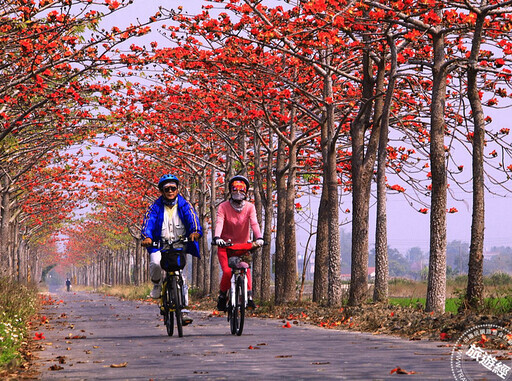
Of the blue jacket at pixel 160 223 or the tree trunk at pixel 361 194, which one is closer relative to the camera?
the blue jacket at pixel 160 223

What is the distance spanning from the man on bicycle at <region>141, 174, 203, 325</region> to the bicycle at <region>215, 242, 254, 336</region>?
0.53 metres

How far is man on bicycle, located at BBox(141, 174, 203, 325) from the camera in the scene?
A: 11.4 meters

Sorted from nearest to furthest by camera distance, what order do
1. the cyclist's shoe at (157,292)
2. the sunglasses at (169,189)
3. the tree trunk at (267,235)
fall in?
the sunglasses at (169,189) → the cyclist's shoe at (157,292) → the tree trunk at (267,235)

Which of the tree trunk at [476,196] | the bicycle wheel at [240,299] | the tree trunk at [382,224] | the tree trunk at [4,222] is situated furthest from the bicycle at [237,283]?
the tree trunk at [4,222]

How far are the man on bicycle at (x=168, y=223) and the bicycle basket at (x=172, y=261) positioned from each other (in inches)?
3.0

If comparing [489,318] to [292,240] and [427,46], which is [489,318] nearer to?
[427,46]

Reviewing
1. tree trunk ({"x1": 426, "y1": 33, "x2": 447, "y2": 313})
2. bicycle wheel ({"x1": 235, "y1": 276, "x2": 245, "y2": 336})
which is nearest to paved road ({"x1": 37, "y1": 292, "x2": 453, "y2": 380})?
bicycle wheel ({"x1": 235, "y1": 276, "x2": 245, "y2": 336})

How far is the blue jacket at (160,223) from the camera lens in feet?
37.5

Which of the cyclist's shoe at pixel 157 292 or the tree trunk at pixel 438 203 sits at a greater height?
the tree trunk at pixel 438 203

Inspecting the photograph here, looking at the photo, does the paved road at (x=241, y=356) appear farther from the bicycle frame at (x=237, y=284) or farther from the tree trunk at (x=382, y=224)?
the tree trunk at (x=382, y=224)

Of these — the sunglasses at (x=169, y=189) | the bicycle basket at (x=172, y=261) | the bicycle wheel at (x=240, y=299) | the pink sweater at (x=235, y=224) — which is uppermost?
the sunglasses at (x=169, y=189)

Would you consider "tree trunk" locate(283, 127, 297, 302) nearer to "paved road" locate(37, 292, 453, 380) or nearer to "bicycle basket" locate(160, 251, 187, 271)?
"paved road" locate(37, 292, 453, 380)

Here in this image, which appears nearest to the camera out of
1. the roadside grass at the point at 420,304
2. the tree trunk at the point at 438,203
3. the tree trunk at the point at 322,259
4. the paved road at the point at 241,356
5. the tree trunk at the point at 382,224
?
the paved road at the point at 241,356

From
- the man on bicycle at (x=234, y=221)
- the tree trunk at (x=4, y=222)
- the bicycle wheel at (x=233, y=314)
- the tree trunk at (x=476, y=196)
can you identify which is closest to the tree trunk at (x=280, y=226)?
the tree trunk at (x=476, y=196)
